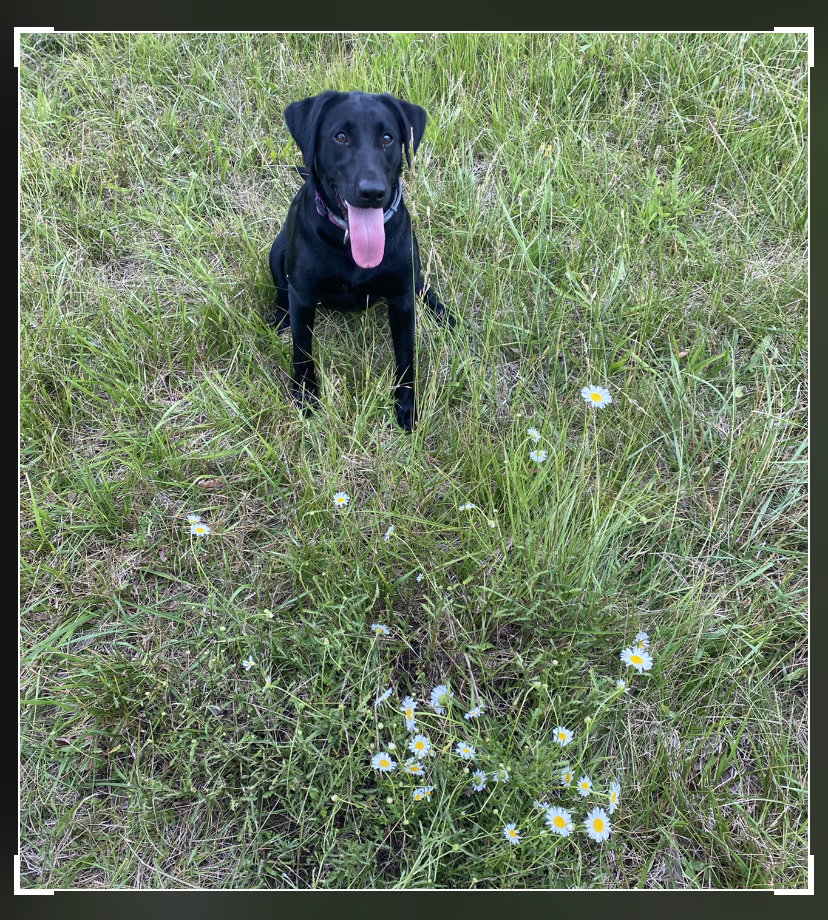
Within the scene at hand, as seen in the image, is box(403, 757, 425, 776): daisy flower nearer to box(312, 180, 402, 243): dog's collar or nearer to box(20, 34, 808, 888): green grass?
box(20, 34, 808, 888): green grass

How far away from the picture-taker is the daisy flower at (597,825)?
1.45m

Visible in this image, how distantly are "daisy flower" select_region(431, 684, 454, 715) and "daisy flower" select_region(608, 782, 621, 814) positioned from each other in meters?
0.44

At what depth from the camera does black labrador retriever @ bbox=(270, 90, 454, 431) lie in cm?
205

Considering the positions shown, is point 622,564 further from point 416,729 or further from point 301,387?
point 301,387

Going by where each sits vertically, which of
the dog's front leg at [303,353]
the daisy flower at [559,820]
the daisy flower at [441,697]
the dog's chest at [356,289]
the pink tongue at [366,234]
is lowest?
the daisy flower at [559,820]

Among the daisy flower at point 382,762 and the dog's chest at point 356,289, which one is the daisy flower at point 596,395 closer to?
the dog's chest at point 356,289

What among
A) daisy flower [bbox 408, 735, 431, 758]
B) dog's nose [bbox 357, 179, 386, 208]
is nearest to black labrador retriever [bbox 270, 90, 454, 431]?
dog's nose [bbox 357, 179, 386, 208]

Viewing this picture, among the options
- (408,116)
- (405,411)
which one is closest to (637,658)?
(405,411)

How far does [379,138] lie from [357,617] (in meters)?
1.59

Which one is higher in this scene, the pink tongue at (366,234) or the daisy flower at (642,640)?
the pink tongue at (366,234)

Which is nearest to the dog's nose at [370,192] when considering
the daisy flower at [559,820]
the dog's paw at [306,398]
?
the dog's paw at [306,398]

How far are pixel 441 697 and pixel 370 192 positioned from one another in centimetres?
151

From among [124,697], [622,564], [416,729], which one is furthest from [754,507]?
[124,697]

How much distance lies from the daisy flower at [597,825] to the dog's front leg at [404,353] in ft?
4.36
